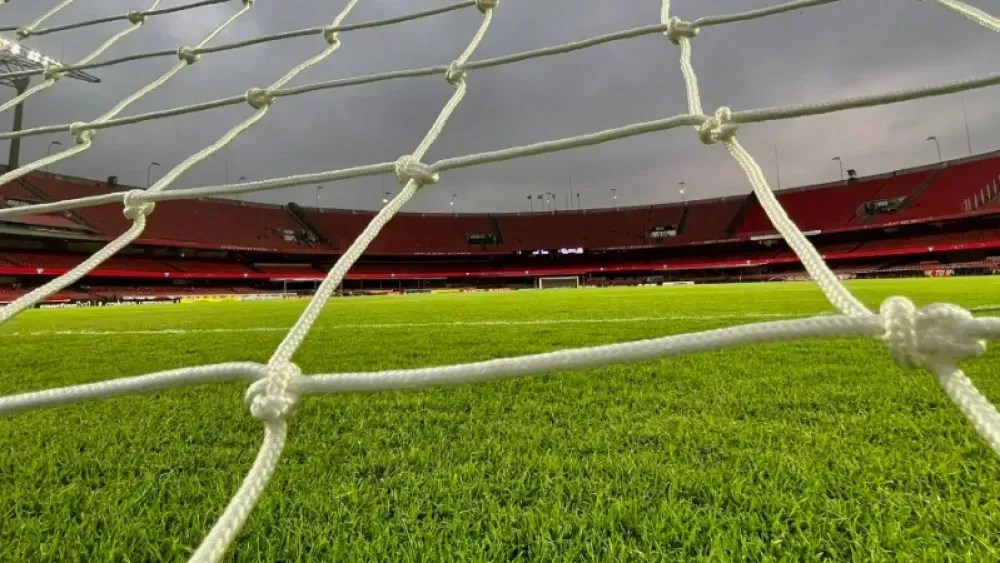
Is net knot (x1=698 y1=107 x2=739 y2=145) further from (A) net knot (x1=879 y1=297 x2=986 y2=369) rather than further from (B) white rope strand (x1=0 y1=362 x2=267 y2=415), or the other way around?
(B) white rope strand (x1=0 y1=362 x2=267 y2=415)

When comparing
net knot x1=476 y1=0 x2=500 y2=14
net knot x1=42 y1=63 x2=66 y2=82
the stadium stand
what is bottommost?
net knot x1=42 y1=63 x2=66 y2=82

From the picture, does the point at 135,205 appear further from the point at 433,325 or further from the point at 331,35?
the point at 433,325

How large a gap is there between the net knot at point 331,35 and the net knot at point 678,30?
5.64 feet

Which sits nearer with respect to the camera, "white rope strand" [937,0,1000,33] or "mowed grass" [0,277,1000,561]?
Result: "mowed grass" [0,277,1000,561]

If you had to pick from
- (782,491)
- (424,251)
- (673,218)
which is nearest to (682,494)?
(782,491)

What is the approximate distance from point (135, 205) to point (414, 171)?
879 mm

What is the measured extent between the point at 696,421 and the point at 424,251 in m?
28.5

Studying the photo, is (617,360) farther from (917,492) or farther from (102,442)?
(102,442)

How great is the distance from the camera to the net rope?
59cm

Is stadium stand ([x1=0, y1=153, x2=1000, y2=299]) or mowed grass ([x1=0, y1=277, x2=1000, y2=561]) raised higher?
stadium stand ([x1=0, y1=153, x2=1000, y2=299])

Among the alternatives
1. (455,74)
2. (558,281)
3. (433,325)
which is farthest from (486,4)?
(558,281)

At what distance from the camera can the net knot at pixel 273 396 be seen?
0.75 metres

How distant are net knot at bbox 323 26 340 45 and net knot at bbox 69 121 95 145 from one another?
1.17 metres

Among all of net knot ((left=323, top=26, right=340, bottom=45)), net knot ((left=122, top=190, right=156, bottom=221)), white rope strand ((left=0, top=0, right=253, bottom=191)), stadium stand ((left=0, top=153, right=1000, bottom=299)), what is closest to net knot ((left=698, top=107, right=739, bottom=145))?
net knot ((left=122, top=190, right=156, bottom=221))
